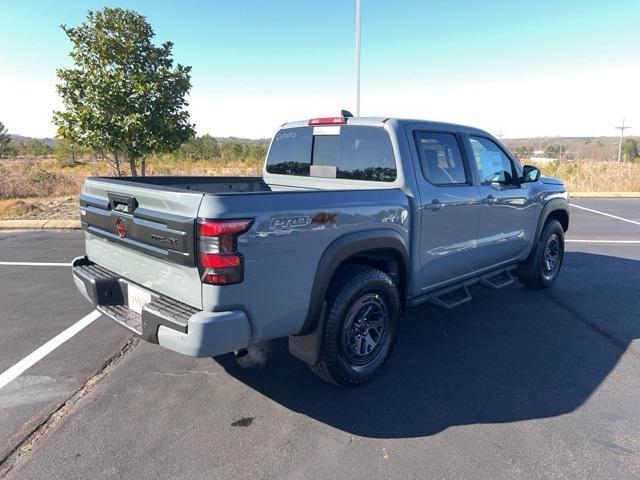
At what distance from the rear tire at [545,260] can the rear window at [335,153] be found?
114 inches

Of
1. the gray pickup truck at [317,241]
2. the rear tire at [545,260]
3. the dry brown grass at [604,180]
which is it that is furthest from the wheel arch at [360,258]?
the dry brown grass at [604,180]

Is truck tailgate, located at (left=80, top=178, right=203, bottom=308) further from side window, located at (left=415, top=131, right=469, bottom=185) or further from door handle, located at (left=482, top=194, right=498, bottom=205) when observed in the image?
door handle, located at (left=482, top=194, right=498, bottom=205)

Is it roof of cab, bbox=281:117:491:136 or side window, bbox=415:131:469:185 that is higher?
roof of cab, bbox=281:117:491:136

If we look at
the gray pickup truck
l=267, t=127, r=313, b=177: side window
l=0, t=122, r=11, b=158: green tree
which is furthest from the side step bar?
l=0, t=122, r=11, b=158: green tree

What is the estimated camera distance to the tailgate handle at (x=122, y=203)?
2.77 meters

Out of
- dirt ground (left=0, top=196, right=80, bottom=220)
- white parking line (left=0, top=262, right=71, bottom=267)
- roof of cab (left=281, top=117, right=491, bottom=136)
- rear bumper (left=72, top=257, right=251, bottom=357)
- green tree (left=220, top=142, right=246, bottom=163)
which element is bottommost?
white parking line (left=0, top=262, right=71, bottom=267)

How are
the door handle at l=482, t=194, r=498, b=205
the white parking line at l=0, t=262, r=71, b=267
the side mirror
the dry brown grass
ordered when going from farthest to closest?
the dry brown grass < the white parking line at l=0, t=262, r=71, b=267 < the side mirror < the door handle at l=482, t=194, r=498, b=205

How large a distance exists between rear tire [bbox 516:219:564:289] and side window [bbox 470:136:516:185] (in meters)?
1.18

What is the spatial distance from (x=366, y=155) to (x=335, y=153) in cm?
37

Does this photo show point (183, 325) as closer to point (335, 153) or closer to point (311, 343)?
point (311, 343)

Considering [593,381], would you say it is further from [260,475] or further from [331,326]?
[260,475]

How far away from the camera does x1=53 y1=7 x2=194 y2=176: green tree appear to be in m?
8.76

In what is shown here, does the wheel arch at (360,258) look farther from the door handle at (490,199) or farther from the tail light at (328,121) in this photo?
the door handle at (490,199)

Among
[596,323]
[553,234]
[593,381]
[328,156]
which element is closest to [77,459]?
[328,156]
